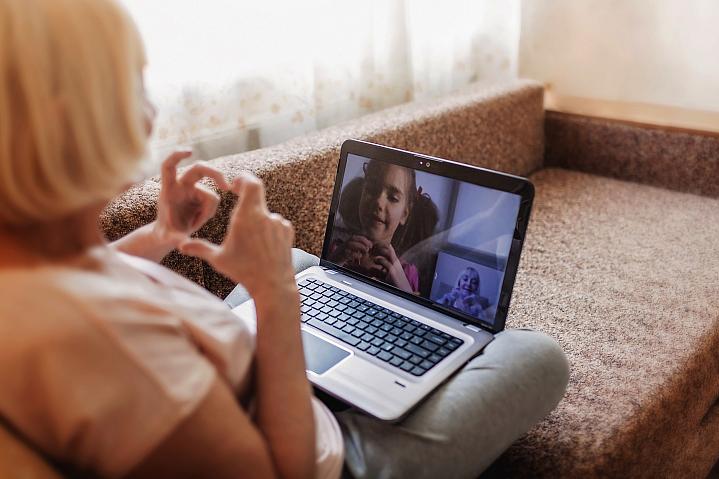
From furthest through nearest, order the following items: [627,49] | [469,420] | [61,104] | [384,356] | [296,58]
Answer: [627,49] → [296,58] → [384,356] → [469,420] → [61,104]

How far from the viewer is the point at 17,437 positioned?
611mm

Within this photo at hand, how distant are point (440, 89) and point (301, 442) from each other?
1.52m

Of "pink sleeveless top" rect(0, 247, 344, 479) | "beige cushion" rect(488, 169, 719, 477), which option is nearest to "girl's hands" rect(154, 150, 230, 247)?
"pink sleeveless top" rect(0, 247, 344, 479)

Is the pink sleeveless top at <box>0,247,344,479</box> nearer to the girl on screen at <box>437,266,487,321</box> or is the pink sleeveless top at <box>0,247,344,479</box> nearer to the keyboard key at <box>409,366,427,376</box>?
the keyboard key at <box>409,366,427,376</box>

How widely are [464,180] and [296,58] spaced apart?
2.39 ft

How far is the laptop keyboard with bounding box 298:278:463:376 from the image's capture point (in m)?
0.95

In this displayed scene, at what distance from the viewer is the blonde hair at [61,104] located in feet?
1.69

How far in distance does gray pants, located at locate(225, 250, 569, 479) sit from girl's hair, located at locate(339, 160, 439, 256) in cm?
22

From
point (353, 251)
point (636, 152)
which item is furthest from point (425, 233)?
point (636, 152)

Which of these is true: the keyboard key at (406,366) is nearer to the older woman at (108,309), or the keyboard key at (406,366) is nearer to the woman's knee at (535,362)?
the woman's knee at (535,362)

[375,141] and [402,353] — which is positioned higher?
[375,141]

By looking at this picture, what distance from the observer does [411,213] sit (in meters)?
1.08

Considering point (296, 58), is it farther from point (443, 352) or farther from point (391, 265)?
point (443, 352)

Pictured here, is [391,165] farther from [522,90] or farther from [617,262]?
[522,90]
